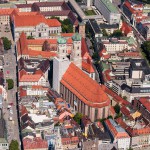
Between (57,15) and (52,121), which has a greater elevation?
(57,15)

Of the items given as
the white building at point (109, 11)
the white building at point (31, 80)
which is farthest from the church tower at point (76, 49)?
the white building at point (109, 11)

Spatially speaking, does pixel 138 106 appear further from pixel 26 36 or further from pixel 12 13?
pixel 12 13

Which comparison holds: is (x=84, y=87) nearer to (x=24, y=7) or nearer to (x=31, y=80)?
(x=31, y=80)

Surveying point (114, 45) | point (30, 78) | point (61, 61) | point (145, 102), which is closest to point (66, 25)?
point (114, 45)

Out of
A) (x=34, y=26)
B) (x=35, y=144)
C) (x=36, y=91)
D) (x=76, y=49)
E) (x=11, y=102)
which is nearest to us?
(x=35, y=144)

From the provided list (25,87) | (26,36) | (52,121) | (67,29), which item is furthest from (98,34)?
(52,121)

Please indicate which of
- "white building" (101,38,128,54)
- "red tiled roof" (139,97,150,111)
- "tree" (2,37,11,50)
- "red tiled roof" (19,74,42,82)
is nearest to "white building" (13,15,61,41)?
"tree" (2,37,11,50)
